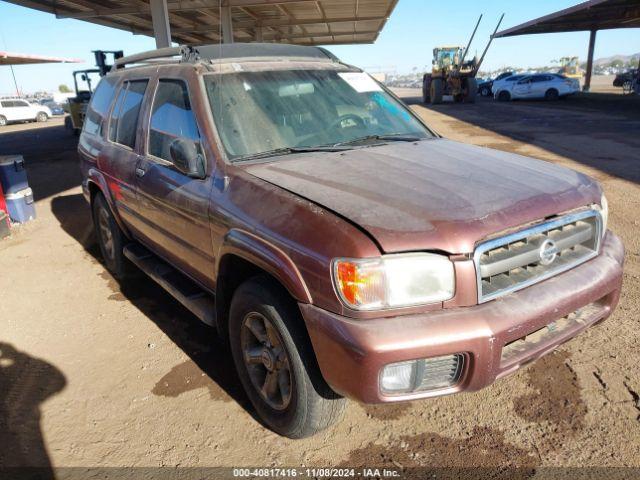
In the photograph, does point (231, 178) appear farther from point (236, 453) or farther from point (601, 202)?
point (601, 202)

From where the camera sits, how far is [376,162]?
267 centimetres

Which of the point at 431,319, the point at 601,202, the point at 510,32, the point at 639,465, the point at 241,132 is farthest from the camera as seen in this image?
the point at 510,32

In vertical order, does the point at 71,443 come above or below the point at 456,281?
below

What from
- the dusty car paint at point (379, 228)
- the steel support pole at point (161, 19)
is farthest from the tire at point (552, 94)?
the dusty car paint at point (379, 228)

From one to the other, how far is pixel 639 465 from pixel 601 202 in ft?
4.28

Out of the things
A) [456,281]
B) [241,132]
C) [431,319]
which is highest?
[241,132]

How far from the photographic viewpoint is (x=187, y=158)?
2676mm

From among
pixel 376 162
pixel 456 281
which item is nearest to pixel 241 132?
pixel 376 162

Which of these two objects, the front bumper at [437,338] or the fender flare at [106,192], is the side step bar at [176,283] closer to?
the fender flare at [106,192]

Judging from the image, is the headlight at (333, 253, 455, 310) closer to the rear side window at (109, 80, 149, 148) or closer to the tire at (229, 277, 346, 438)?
the tire at (229, 277, 346, 438)

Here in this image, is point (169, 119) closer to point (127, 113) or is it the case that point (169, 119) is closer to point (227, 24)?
point (127, 113)

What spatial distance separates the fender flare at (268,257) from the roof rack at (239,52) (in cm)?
144

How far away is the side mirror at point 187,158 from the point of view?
268 centimetres

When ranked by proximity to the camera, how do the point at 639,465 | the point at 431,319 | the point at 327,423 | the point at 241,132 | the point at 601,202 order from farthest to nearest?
the point at 241,132 → the point at 601,202 → the point at 327,423 → the point at 639,465 → the point at 431,319
